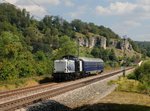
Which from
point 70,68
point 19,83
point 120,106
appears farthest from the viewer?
point 70,68

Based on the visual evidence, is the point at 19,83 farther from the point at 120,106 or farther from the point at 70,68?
the point at 120,106

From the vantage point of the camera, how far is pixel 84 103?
30.5 m

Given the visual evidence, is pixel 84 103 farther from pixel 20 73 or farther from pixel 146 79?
pixel 20 73

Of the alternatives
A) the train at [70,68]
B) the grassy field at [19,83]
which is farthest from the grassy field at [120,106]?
the train at [70,68]

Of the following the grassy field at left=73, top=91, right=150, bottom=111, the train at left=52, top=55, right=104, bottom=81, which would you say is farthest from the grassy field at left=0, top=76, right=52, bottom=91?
the grassy field at left=73, top=91, right=150, bottom=111

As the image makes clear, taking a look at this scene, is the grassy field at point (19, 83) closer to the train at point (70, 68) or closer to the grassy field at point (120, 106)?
the train at point (70, 68)

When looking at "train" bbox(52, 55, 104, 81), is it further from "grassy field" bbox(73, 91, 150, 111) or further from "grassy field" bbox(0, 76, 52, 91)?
"grassy field" bbox(73, 91, 150, 111)

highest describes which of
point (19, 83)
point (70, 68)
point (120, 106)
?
point (70, 68)

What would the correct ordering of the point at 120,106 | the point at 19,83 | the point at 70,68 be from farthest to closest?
the point at 70,68 → the point at 19,83 → the point at 120,106

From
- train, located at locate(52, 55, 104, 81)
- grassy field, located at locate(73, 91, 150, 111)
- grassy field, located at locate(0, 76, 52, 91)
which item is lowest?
grassy field, located at locate(73, 91, 150, 111)

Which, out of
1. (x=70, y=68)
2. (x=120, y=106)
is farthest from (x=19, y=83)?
(x=120, y=106)

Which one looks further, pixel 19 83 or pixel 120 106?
pixel 19 83

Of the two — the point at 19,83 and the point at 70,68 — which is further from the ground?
the point at 70,68

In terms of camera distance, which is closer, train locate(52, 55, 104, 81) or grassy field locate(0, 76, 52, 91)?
grassy field locate(0, 76, 52, 91)
